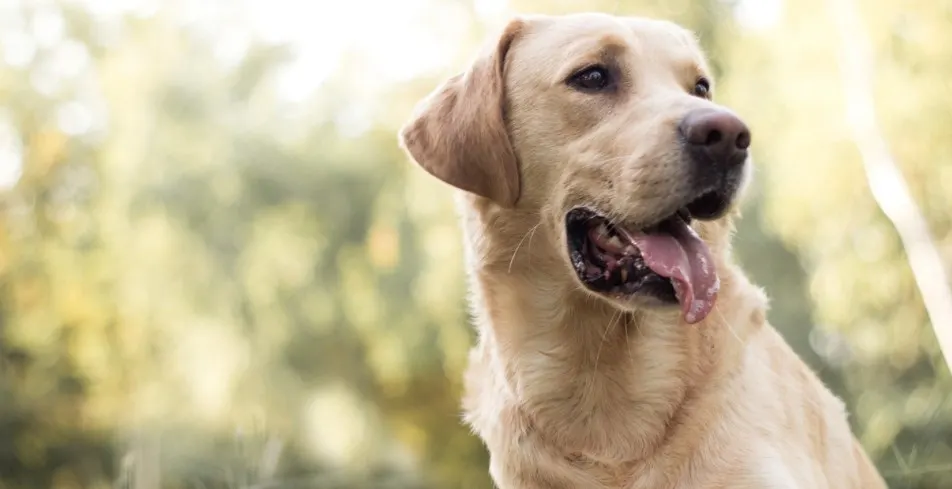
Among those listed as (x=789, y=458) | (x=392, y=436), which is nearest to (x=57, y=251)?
(x=392, y=436)

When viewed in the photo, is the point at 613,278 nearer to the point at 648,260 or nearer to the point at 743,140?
the point at 648,260

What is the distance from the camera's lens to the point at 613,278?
81.0 inches

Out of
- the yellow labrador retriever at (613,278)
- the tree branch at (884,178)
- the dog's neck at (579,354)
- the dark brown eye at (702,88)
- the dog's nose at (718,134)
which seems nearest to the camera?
the dog's nose at (718,134)

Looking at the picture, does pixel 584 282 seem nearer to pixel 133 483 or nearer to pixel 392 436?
pixel 133 483

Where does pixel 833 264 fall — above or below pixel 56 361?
above

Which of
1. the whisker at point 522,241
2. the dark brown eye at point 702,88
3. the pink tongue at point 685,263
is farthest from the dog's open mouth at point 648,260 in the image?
the dark brown eye at point 702,88

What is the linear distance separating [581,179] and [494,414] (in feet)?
2.19

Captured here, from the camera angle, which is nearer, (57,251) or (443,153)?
(443,153)

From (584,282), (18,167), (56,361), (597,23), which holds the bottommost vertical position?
(56,361)

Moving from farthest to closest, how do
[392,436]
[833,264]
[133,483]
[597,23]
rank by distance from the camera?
1. [392,436]
2. [833,264]
3. [133,483]
4. [597,23]

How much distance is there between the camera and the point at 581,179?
2131 millimetres

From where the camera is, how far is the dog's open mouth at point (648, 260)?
1.95 metres

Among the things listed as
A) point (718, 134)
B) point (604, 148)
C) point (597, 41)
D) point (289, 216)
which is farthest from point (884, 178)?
point (718, 134)

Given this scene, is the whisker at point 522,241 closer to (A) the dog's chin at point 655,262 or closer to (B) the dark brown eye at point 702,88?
(A) the dog's chin at point 655,262
